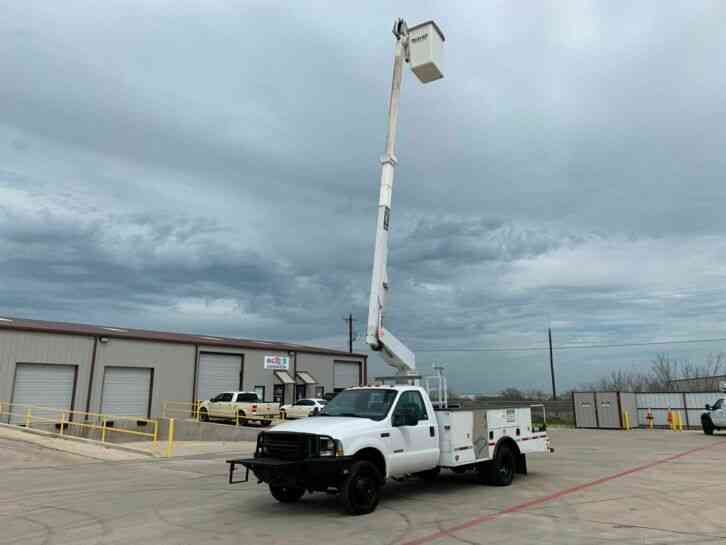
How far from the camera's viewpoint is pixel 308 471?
7.77 metres

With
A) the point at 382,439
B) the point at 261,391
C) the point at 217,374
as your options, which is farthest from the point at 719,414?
the point at 217,374

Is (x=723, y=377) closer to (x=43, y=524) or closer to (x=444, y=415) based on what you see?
(x=444, y=415)

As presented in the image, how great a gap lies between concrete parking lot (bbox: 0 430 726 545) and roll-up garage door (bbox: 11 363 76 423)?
14.0m

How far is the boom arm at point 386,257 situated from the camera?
12.1m

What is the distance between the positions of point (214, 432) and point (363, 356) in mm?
21559

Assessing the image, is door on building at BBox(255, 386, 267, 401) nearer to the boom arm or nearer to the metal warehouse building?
the metal warehouse building

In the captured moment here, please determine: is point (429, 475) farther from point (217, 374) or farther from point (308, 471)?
point (217, 374)

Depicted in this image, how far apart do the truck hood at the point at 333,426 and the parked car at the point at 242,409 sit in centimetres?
Answer: 2051

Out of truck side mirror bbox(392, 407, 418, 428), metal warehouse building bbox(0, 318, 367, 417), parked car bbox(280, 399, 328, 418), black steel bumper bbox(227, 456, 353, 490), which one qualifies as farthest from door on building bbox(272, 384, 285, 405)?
black steel bumper bbox(227, 456, 353, 490)

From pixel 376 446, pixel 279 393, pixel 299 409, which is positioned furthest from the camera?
pixel 279 393

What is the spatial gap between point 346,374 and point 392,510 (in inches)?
1416

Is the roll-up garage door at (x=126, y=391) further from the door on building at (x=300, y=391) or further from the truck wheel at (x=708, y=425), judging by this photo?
the truck wheel at (x=708, y=425)

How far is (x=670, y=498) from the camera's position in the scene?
9.52 meters

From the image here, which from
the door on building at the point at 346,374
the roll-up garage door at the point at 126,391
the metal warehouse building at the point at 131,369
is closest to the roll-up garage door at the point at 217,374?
the metal warehouse building at the point at 131,369
